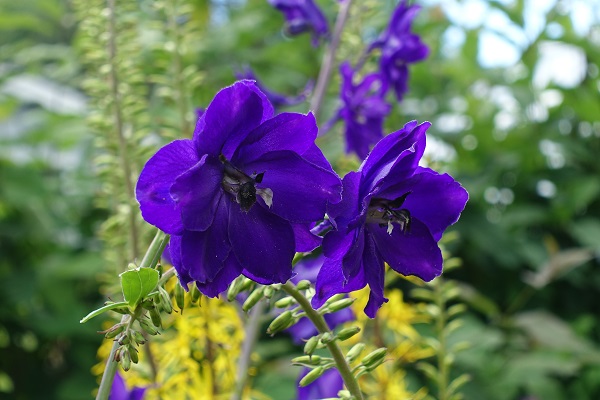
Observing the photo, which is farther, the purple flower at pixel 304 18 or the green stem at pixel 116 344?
the purple flower at pixel 304 18

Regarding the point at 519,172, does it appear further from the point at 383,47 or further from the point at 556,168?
the point at 383,47

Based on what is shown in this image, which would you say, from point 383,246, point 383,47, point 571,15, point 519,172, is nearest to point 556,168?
point 519,172

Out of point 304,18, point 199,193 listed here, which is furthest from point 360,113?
point 199,193

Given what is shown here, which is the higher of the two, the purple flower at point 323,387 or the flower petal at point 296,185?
the flower petal at point 296,185

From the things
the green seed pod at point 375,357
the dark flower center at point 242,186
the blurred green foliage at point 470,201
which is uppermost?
the dark flower center at point 242,186

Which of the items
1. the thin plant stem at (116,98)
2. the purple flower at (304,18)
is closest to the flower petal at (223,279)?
the thin plant stem at (116,98)

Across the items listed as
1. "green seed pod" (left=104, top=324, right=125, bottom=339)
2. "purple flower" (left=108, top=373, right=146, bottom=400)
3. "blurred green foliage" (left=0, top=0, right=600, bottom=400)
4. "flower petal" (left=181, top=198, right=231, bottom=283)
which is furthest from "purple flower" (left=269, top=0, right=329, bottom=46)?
"green seed pod" (left=104, top=324, right=125, bottom=339)

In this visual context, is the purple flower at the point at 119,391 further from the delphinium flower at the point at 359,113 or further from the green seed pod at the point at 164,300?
the delphinium flower at the point at 359,113
